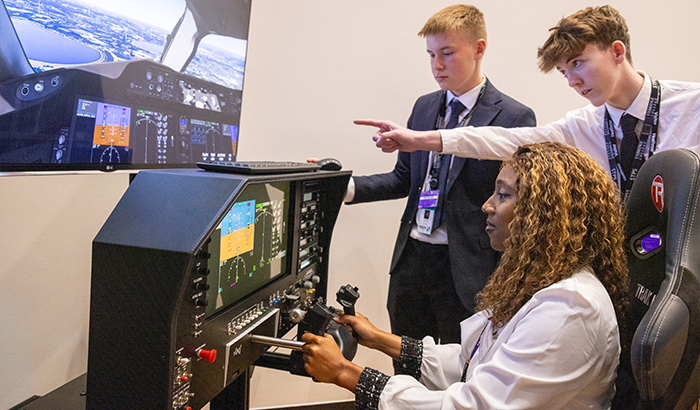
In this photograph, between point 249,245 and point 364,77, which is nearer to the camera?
point 249,245

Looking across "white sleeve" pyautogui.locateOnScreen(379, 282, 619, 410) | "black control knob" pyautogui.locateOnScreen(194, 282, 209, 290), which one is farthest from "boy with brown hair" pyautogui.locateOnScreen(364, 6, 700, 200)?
"black control knob" pyautogui.locateOnScreen(194, 282, 209, 290)

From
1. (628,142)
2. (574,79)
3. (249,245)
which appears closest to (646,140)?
(628,142)

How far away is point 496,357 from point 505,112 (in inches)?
46.4

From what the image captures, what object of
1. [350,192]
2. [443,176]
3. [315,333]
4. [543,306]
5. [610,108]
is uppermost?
[610,108]

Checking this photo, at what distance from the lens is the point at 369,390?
48.8 inches

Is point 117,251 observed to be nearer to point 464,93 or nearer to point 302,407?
point 464,93

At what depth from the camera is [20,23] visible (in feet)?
3.15

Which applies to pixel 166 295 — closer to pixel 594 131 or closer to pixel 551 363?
pixel 551 363

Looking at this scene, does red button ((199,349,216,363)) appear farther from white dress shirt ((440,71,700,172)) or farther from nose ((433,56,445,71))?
nose ((433,56,445,71))

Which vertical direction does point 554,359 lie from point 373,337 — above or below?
above

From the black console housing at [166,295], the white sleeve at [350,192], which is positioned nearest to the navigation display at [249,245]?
the black console housing at [166,295]

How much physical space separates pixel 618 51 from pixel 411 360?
129 centimetres

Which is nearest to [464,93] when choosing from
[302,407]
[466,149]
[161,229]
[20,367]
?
[466,149]

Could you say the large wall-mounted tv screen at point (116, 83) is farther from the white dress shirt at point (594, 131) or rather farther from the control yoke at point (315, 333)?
the white dress shirt at point (594, 131)
